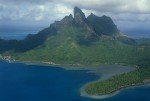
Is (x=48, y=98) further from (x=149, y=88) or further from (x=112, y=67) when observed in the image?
(x=112, y=67)

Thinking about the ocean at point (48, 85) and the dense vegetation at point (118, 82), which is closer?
the ocean at point (48, 85)

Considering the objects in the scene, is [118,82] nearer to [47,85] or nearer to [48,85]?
[48,85]

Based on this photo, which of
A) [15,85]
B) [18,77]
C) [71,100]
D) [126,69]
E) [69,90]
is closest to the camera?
[71,100]

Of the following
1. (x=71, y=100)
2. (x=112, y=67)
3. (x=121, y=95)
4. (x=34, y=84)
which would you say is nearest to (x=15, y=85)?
(x=34, y=84)

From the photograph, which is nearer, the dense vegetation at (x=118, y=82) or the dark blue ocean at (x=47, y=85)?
the dark blue ocean at (x=47, y=85)

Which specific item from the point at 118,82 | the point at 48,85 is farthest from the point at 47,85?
the point at 118,82

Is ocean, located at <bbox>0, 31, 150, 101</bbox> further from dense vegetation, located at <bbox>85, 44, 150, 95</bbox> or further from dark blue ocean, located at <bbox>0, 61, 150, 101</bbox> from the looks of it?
dense vegetation, located at <bbox>85, 44, 150, 95</bbox>

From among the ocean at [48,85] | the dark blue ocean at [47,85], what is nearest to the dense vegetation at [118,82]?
the ocean at [48,85]

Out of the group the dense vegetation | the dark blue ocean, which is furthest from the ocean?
the dense vegetation

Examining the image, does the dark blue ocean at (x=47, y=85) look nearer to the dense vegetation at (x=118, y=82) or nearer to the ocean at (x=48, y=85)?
the ocean at (x=48, y=85)
